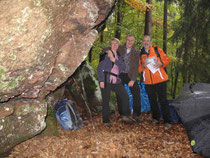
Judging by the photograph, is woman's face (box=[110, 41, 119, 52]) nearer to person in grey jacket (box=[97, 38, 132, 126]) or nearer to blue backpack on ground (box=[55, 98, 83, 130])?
person in grey jacket (box=[97, 38, 132, 126])

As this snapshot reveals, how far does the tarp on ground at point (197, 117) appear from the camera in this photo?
11.3ft

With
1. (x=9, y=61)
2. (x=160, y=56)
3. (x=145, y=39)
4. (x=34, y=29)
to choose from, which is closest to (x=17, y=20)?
(x=34, y=29)

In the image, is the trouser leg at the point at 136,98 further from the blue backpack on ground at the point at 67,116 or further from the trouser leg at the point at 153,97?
the blue backpack on ground at the point at 67,116

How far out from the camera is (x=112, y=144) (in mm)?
3725

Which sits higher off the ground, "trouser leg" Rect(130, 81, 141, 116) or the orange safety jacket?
the orange safety jacket

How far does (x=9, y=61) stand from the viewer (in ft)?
8.66

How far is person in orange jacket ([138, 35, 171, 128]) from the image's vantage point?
4770 mm

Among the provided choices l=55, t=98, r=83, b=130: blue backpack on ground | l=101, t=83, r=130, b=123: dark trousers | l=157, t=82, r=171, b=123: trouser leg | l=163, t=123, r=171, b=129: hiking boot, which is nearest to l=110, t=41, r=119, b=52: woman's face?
l=101, t=83, r=130, b=123: dark trousers

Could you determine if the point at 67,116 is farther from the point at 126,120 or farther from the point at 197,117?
the point at 197,117

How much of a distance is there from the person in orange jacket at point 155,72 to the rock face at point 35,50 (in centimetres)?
162

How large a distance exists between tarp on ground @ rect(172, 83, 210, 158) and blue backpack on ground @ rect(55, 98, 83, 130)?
280cm

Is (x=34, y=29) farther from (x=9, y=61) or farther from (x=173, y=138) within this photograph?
(x=173, y=138)

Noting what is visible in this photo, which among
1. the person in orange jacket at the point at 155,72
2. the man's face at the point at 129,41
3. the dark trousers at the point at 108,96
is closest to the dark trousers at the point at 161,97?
the person in orange jacket at the point at 155,72

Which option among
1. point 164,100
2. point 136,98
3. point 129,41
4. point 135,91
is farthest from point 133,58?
point 164,100
